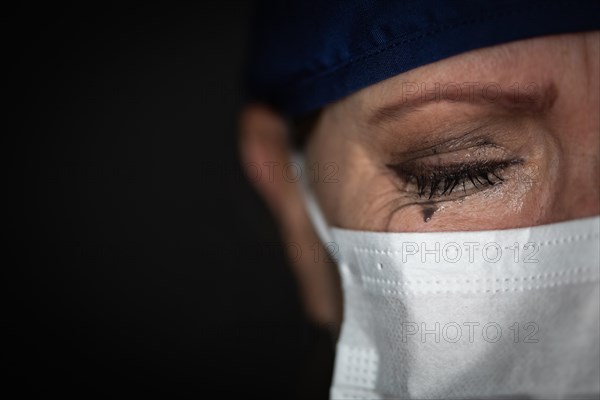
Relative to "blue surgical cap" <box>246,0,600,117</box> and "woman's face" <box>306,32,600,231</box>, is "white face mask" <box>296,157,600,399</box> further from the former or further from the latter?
"blue surgical cap" <box>246,0,600,117</box>

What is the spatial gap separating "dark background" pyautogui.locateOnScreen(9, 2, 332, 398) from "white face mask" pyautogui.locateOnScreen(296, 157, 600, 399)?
1216 millimetres

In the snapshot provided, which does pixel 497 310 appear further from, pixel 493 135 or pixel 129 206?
pixel 129 206

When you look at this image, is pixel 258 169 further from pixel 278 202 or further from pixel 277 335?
pixel 277 335

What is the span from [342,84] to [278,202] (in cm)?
64

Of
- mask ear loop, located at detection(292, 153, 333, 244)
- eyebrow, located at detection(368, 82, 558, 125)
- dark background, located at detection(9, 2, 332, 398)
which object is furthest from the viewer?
dark background, located at detection(9, 2, 332, 398)

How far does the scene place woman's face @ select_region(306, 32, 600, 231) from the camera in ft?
2.82

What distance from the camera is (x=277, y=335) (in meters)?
2.44

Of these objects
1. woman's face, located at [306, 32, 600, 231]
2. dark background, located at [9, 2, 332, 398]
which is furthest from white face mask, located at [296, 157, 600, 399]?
dark background, located at [9, 2, 332, 398]

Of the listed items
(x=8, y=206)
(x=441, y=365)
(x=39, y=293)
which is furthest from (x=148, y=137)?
(x=441, y=365)

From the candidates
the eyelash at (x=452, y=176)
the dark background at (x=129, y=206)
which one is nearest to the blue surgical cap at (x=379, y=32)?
the eyelash at (x=452, y=176)

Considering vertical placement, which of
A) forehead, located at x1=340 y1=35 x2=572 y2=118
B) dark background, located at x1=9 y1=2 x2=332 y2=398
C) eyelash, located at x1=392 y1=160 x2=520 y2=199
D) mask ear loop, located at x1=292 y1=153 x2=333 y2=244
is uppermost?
forehead, located at x1=340 y1=35 x2=572 y2=118

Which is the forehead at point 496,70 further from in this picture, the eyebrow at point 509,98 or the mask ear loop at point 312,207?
Result: the mask ear loop at point 312,207

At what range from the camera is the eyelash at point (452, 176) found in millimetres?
905

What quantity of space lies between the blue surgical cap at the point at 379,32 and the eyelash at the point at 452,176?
0.57ft
